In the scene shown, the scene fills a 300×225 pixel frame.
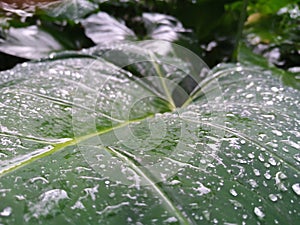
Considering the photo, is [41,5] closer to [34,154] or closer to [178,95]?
[178,95]

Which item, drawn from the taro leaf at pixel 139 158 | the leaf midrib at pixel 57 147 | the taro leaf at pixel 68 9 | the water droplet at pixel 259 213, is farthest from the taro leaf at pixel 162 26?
the water droplet at pixel 259 213

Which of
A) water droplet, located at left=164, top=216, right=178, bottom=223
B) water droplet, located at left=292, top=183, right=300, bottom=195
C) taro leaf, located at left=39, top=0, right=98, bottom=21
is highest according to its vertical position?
taro leaf, located at left=39, top=0, right=98, bottom=21

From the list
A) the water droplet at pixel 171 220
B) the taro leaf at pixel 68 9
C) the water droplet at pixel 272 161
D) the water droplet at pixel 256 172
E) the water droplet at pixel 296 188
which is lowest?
the water droplet at pixel 296 188

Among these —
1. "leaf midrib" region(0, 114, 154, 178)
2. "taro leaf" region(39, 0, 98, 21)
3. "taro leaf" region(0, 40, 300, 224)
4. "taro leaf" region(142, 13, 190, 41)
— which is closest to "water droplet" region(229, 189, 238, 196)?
"taro leaf" region(0, 40, 300, 224)

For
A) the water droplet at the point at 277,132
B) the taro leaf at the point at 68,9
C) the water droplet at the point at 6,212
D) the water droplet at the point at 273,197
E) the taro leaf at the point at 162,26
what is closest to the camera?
the water droplet at the point at 6,212

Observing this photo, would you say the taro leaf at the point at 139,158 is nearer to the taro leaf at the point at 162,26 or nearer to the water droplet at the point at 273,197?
the water droplet at the point at 273,197

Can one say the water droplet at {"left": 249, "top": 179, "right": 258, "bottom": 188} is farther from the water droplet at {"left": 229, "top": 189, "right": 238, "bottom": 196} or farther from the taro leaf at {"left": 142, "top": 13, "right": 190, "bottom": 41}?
the taro leaf at {"left": 142, "top": 13, "right": 190, "bottom": 41}
